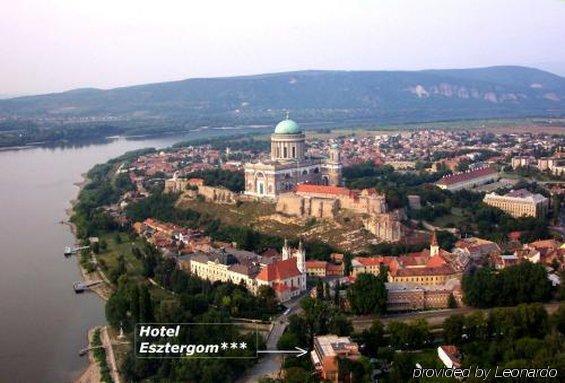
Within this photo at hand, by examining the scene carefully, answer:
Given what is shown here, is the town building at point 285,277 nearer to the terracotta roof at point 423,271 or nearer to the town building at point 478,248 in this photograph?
the terracotta roof at point 423,271

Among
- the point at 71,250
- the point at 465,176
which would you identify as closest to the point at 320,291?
the point at 71,250

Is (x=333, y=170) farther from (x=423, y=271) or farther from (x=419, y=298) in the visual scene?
(x=419, y=298)

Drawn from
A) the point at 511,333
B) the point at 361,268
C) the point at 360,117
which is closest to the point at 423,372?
the point at 511,333

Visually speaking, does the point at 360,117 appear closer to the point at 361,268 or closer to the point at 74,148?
the point at 74,148

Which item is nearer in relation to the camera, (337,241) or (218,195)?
(337,241)

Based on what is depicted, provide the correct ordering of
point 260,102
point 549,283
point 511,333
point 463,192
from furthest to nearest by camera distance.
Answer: point 260,102, point 463,192, point 549,283, point 511,333

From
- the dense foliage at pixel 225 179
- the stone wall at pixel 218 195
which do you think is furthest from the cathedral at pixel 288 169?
the stone wall at pixel 218 195
